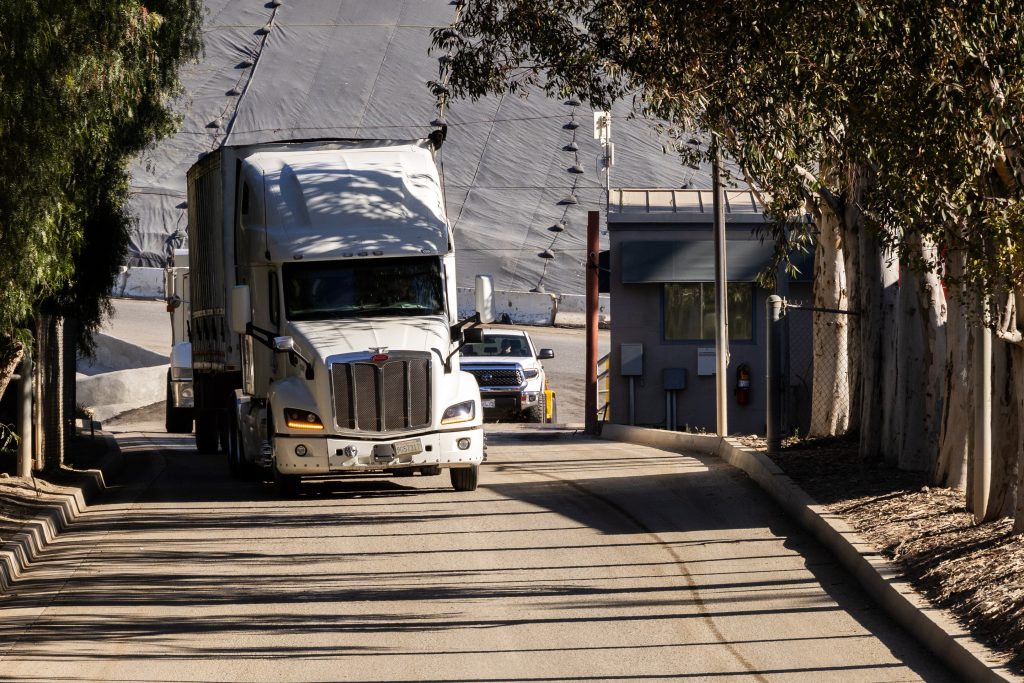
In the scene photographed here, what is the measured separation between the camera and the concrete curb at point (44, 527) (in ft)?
37.0

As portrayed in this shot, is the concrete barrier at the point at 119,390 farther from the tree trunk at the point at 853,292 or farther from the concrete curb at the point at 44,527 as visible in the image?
the tree trunk at the point at 853,292

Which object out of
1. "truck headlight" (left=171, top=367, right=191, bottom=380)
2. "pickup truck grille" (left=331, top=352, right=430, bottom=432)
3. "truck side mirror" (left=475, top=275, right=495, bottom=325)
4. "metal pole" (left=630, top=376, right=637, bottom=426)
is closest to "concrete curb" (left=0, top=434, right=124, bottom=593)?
"pickup truck grille" (left=331, top=352, right=430, bottom=432)

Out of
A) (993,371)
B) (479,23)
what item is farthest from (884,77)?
(479,23)

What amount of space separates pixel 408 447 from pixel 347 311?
1.85m

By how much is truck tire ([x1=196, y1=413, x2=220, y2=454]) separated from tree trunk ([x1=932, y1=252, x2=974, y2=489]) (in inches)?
518

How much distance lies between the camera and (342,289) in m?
16.1

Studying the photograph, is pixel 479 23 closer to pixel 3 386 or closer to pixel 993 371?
pixel 3 386

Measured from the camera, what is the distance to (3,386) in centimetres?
1586

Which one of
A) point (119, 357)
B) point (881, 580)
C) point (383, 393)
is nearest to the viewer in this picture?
point (881, 580)

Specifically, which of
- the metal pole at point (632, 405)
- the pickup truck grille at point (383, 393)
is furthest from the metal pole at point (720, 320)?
the pickup truck grille at point (383, 393)

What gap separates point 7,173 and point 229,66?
67627 millimetres

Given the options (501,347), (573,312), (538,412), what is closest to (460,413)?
(538,412)

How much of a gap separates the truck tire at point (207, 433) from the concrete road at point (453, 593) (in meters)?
6.63

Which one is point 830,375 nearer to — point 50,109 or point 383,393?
point 383,393
